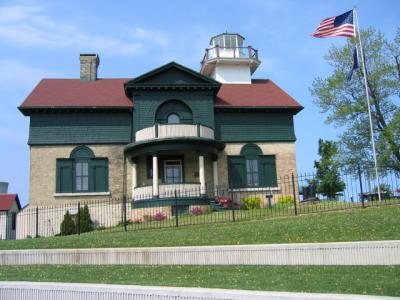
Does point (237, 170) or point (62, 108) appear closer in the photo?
point (62, 108)

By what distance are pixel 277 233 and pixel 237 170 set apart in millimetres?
17377

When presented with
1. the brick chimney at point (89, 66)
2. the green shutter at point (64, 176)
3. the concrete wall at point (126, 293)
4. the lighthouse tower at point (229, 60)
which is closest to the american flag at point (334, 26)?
the lighthouse tower at point (229, 60)

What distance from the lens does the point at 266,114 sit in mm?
33062

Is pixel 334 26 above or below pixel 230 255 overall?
above

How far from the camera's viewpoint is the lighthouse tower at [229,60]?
39.2 m

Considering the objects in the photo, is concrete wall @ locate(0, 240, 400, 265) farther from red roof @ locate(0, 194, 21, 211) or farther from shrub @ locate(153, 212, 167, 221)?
red roof @ locate(0, 194, 21, 211)

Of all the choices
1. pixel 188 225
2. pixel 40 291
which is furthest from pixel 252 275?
pixel 188 225

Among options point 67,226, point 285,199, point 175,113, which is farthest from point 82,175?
point 285,199

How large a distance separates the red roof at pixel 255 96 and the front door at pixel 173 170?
501 cm

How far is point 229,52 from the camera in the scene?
4050cm

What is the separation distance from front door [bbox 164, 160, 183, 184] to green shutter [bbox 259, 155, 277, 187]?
5508 mm

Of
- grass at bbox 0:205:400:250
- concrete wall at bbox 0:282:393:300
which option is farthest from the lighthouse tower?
concrete wall at bbox 0:282:393:300

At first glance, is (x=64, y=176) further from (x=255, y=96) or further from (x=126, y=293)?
(x=126, y=293)

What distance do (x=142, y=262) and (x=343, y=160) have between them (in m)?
22.2
